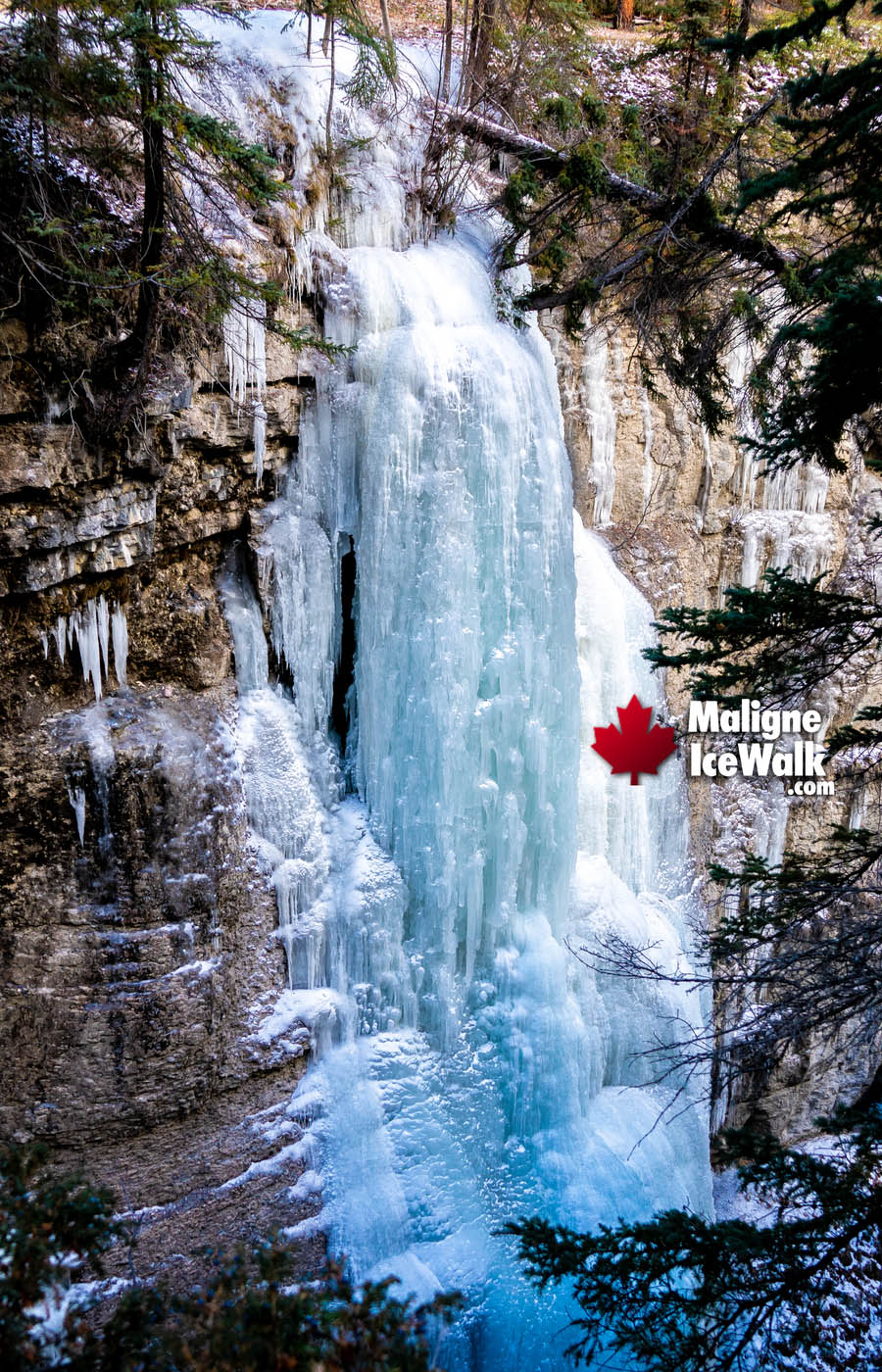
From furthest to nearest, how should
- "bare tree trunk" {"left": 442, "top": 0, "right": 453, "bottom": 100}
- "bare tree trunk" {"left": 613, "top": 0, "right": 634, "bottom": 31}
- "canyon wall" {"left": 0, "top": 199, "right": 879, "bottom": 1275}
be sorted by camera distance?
"bare tree trunk" {"left": 613, "top": 0, "right": 634, "bottom": 31} → "bare tree trunk" {"left": 442, "top": 0, "right": 453, "bottom": 100} → "canyon wall" {"left": 0, "top": 199, "right": 879, "bottom": 1275}

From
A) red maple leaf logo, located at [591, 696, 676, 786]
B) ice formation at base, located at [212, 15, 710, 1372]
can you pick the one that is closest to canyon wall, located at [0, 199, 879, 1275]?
ice formation at base, located at [212, 15, 710, 1372]

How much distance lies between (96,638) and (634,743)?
4626 mm

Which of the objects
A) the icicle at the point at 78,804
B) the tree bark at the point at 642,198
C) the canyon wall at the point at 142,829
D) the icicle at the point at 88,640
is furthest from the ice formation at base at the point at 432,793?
the icicle at the point at 78,804

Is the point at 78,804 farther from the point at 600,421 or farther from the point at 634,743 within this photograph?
the point at 600,421

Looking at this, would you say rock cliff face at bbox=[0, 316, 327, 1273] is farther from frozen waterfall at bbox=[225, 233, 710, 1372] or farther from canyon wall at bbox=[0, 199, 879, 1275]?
frozen waterfall at bbox=[225, 233, 710, 1372]

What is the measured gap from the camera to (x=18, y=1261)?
2482mm

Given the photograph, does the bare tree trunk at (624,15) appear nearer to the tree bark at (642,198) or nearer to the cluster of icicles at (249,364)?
the tree bark at (642,198)

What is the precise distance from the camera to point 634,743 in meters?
8.02

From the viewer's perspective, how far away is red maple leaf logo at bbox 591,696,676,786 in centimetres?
792

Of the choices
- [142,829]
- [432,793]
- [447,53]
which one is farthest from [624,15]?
[142,829]

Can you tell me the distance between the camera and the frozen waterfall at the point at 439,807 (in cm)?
601

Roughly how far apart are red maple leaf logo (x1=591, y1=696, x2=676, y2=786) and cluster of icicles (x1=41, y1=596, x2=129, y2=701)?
4090mm

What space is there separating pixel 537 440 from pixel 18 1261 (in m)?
5.63

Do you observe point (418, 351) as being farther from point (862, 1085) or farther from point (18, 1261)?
point (862, 1085)
